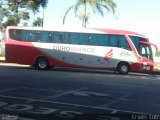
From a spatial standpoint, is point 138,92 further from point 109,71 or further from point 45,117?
point 109,71

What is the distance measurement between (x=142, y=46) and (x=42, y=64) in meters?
7.01

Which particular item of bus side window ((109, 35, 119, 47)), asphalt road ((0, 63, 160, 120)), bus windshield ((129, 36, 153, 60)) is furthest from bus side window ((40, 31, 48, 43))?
asphalt road ((0, 63, 160, 120))

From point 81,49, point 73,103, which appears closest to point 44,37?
point 81,49

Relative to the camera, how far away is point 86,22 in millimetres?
36438

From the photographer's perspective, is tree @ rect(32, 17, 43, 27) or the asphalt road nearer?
the asphalt road

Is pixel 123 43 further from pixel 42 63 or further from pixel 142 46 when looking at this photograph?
pixel 42 63

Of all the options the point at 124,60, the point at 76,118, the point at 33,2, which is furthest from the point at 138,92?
the point at 33,2

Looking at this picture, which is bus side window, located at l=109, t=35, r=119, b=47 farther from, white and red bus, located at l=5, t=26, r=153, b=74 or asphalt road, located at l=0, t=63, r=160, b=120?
asphalt road, located at l=0, t=63, r=160, b=120

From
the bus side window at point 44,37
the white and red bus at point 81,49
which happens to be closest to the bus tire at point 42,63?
the white and red bus at point 81,49

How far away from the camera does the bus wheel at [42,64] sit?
27438mm

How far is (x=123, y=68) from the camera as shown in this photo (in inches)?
1048

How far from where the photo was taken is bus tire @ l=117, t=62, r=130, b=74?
2645cm

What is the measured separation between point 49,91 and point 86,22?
22949 mm

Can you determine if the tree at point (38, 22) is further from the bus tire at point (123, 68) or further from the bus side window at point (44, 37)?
the bus tire at point (123, 68)
